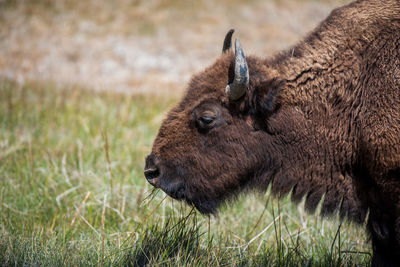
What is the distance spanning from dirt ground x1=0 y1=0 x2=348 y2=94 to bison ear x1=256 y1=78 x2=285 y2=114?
21.0 ft

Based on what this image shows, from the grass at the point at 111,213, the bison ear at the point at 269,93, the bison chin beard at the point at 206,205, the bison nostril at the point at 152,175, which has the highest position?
the bison ear at the point at 269,93

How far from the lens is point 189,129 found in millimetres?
3623

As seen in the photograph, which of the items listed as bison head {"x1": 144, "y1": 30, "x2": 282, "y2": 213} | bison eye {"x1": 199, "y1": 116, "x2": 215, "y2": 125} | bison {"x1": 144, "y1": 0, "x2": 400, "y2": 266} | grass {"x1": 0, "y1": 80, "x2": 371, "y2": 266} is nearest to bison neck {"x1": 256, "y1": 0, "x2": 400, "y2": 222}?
bison {"x1": 144, "y1": 0, "x2": 400, "y2": 266}

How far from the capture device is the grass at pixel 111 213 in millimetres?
3564

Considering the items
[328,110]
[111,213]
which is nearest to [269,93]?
[328,110]

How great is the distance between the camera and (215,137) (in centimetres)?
363

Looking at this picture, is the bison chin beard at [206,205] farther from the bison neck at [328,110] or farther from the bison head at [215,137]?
the bison neck at [328,110]

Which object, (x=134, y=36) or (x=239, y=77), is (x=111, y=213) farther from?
(x=134, y=36)

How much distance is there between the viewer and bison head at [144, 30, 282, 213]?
3.58 m

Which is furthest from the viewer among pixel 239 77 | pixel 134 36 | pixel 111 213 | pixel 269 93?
pixel 134 36

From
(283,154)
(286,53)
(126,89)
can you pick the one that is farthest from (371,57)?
(126,89)

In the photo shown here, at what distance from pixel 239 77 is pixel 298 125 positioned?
23.6 inches

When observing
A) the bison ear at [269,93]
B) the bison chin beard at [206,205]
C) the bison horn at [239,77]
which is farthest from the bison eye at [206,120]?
the bison chin beard at [206,205]

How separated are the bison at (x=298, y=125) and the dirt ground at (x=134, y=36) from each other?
6272 mm
